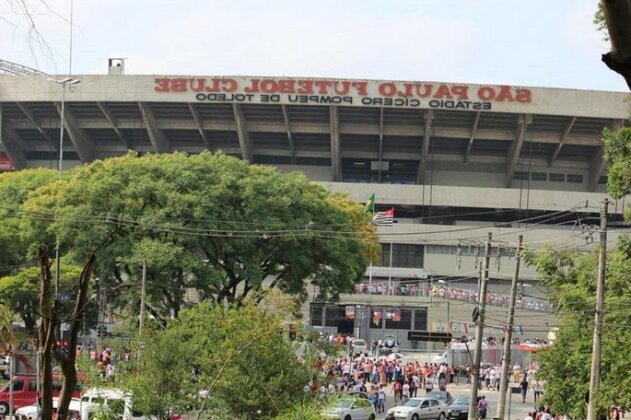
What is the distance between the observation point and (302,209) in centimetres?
5303

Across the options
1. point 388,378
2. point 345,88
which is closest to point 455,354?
point 388,378

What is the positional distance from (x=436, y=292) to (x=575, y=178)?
71.7 feet

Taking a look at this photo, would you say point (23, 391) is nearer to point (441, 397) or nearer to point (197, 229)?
point (197, 229)

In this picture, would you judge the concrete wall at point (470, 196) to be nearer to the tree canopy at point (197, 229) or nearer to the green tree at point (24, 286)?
the tree canopy at point (197, 229)

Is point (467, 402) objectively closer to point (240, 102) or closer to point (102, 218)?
point (102, 218)

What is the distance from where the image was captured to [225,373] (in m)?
24.3

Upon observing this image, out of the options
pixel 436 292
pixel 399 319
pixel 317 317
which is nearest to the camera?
pixel 399 319

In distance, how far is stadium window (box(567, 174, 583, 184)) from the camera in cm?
9262

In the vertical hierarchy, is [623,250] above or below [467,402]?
above

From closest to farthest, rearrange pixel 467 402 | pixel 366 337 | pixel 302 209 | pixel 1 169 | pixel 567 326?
pixel 567 326 < pixel 467 402 < pixel 302 209 < pixel 366 337 < pixel 1 169

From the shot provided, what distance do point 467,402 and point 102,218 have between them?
54.7 ft

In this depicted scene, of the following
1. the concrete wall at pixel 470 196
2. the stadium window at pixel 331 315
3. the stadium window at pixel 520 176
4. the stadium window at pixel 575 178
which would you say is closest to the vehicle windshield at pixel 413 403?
the stadium window at pixel 331 315

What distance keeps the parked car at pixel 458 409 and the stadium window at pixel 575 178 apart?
5198cm

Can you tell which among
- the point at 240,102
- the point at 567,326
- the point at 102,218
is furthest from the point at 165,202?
the point at 240,102
